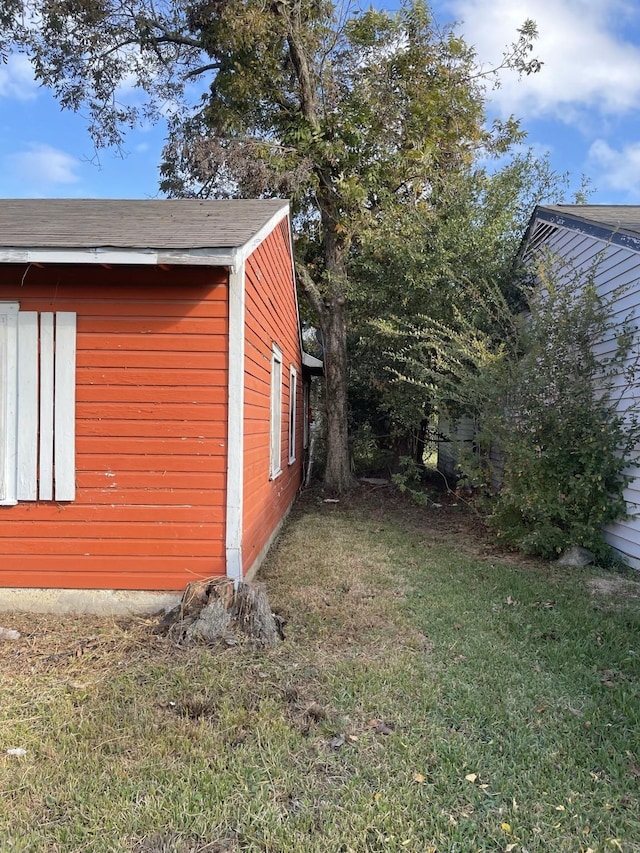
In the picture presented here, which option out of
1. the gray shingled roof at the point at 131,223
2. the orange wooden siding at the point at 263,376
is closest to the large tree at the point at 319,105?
the orange wooden siding at the point at 263,376

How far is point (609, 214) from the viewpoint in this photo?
811 cm

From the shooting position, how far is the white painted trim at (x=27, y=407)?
14.5 ft

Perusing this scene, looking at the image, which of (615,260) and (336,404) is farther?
(336,404)

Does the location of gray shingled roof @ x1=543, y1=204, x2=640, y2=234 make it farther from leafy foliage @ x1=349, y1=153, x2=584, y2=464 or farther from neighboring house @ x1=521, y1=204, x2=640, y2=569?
leafy foliage @ x1=349, y1=153, x2=584, y2=464

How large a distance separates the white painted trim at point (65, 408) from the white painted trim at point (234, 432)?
121cm

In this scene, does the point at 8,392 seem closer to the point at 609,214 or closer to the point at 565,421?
the point at 565,421

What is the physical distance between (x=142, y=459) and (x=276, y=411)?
10.2ft

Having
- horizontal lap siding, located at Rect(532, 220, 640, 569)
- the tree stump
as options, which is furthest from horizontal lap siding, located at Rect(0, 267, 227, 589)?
horizontal lap siding, located at Rect(532, 220, 640, 569)

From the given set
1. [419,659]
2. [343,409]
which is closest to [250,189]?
[343,409]

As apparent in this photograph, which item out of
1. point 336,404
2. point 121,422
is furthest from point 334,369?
point 121,422

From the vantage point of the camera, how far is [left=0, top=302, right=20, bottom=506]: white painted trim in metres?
4.41

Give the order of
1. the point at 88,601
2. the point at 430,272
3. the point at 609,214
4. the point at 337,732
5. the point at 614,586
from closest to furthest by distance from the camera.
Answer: the point at 337,732
the point at 88,601
the point at 614,586
the point at 609,214
the point at 430,272

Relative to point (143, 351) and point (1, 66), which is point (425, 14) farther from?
point (143, 351)

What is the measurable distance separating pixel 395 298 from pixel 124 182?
887 centimetres
